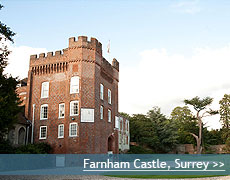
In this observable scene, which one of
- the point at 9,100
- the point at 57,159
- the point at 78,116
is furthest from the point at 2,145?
the point at 9,100

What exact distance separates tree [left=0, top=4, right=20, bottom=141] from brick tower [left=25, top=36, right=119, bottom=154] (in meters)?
13.1

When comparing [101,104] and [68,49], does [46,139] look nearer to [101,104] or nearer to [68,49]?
[101,104]

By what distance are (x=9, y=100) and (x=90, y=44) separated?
17232 mm

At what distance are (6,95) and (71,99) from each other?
47.9ft

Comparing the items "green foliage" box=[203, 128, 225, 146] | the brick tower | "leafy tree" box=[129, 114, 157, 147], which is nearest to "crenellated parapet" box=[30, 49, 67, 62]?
the brick tower

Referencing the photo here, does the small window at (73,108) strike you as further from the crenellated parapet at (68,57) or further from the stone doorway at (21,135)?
the stone doorway at (21,135)

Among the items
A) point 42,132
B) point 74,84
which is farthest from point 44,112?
point 74,84

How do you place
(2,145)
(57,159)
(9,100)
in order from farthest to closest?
(57,159)
(2,145)
(9,100)

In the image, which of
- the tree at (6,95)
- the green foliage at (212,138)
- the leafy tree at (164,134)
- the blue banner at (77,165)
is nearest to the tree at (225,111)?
the green foliage at (212,138)

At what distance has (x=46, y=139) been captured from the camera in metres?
29.3

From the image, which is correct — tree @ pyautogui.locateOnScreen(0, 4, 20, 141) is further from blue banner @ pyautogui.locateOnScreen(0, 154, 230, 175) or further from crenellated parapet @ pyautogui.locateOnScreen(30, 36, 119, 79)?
crenellated parapet @ pyautogui.locateOnScreen(30, 36, 119, 79)

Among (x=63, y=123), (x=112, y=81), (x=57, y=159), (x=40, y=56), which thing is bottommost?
(x=57, y=159)

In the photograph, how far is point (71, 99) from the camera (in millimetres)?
28797

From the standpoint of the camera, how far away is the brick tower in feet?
91.7
